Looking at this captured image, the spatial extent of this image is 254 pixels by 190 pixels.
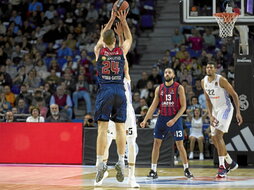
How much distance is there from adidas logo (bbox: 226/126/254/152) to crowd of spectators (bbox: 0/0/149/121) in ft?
19.8

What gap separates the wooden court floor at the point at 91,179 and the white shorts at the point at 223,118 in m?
0.94

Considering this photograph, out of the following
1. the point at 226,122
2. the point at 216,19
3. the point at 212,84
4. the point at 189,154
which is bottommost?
the point at 189,154

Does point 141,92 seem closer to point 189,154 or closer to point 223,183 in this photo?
point 189,154

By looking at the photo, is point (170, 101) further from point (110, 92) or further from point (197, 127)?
point (197, 127)

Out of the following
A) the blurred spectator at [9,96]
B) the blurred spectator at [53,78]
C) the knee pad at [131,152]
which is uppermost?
the blurred spectator at [53,78]

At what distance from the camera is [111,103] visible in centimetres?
911

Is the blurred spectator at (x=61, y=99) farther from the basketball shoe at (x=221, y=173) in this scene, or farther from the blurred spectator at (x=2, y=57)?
the basketball shoe at (x=221, y=173)

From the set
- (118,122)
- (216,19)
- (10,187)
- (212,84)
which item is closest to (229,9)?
(216,19)

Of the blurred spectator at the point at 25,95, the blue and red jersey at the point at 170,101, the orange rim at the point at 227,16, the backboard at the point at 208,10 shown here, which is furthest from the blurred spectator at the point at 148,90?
the blue and red jersey at the point at 170,101

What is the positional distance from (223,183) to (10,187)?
3.60m

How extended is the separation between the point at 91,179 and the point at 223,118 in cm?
293

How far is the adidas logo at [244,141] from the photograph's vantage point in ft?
46.6

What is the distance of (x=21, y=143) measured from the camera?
50.8ft

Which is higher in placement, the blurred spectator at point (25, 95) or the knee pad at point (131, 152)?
the blurred spectator at point (25, 95)
